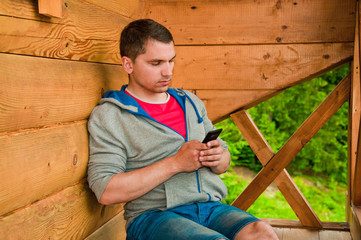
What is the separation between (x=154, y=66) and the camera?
5.92ft

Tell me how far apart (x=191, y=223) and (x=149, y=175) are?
251 millimetres

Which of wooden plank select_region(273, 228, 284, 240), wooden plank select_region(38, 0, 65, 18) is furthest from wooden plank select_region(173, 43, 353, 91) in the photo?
wooden plank select_region(38, 0, 65, 18)

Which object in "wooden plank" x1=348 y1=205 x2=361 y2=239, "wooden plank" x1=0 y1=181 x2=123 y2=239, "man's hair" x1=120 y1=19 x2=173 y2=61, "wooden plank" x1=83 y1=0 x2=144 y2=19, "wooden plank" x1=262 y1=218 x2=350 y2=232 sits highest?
"wooden plank" x1=83 y1=0 x2=144 y2=19

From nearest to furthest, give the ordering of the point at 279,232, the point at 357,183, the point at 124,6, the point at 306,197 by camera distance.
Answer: the point at 124,6
the point at 357,183
the point at 279,232
the point at 306,197

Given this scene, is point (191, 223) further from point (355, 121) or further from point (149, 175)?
point (355, 121)

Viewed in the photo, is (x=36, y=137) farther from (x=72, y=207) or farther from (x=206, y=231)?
(x=206, y=231)

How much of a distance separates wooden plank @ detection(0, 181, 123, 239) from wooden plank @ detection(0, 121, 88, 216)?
0.10 ft

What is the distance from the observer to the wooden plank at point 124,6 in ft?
6.56

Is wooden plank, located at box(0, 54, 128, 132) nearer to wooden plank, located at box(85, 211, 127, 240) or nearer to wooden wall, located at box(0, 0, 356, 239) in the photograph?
wooden wall, located at box(0, 0, 356, 239)

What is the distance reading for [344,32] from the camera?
2447mm

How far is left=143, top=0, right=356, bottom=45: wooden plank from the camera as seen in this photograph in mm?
2455

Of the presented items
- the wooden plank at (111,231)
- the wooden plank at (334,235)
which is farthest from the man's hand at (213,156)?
the wooden plank at (334,235)

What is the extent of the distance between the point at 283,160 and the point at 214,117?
0.54 metres

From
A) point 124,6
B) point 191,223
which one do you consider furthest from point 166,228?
point 124,6
